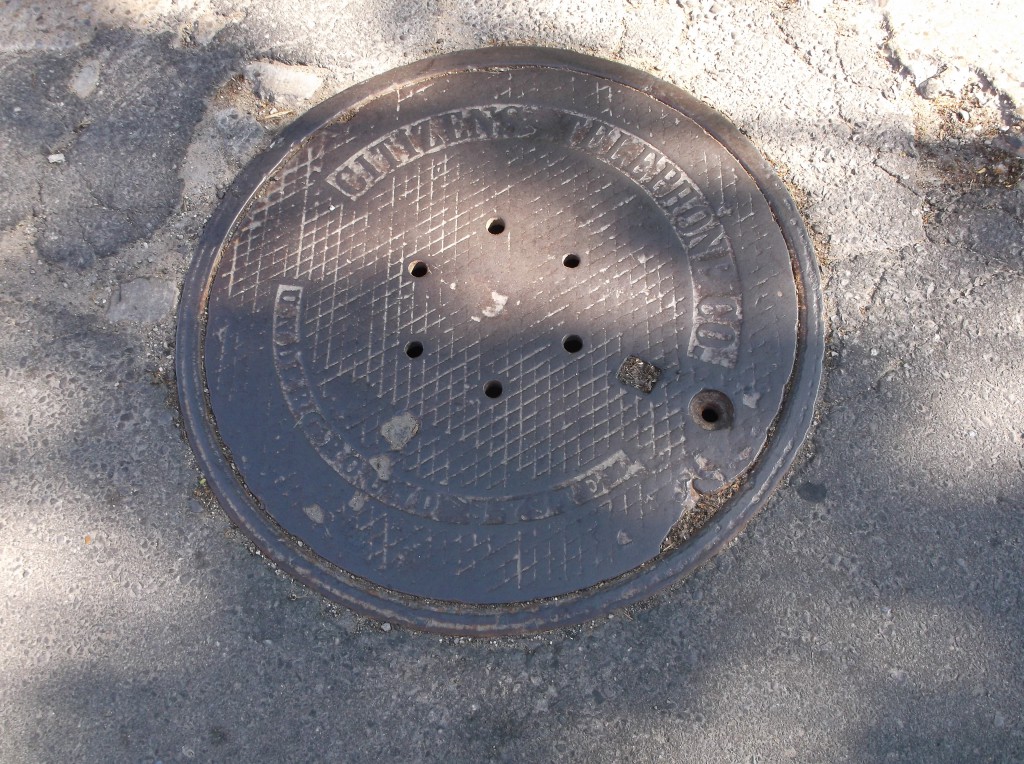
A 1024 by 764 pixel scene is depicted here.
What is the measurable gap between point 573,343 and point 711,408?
337 mm

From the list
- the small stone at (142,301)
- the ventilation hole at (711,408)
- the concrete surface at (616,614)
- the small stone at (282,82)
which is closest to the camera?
the concrete surface at (616,614)

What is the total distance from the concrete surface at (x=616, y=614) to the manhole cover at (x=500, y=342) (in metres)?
0.09

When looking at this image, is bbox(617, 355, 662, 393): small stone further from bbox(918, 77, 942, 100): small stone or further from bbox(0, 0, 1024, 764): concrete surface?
bbox(918, 77, 942, 100): small stone

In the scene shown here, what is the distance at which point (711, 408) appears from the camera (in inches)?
64.7

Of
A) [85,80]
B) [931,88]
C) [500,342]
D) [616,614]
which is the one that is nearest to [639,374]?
[500,342]

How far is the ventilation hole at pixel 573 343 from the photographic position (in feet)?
5.53

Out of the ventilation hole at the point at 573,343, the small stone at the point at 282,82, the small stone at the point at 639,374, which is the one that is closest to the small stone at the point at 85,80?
the small stone at the point at 282,82

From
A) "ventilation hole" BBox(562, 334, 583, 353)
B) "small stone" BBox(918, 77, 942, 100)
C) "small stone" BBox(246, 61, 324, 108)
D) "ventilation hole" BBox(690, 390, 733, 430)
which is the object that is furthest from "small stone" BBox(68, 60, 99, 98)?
"small stone" BBox(918, 77, 942, 100)

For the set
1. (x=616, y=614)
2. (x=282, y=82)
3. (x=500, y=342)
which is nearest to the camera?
(x=616, y=614)

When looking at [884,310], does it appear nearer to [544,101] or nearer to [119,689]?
[544,101]

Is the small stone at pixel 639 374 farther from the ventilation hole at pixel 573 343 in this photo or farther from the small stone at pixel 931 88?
the small stone at pixel 931 88

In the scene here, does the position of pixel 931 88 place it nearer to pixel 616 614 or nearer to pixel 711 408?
pixel 711 408

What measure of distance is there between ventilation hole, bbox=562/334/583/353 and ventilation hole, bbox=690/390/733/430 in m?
0.28

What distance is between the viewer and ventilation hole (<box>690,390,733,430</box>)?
1.63 meters
